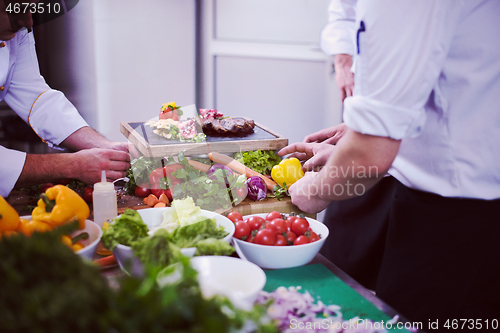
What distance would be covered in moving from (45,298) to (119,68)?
10.8ft

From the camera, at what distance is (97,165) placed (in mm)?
1474

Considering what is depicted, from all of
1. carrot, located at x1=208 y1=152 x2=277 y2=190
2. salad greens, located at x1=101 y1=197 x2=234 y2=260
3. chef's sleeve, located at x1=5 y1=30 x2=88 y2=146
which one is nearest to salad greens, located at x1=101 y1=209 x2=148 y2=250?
salad greens, located at x1=101 y1=197 x2=234 y2=260

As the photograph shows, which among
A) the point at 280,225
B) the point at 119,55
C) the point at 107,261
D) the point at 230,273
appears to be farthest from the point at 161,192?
the point at 119,55

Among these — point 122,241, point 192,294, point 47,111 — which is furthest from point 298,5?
point 192,294

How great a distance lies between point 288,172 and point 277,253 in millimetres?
678

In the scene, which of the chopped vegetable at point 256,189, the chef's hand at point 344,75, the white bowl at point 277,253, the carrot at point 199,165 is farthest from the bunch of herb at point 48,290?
the chef's hand at point 344,75

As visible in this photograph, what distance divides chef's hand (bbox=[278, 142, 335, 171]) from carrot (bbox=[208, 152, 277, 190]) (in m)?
0.18

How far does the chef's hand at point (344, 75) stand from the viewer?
4.67 feet

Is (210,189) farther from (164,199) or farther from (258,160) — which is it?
(258,160)

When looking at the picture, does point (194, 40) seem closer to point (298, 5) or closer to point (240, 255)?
point (298, 5)

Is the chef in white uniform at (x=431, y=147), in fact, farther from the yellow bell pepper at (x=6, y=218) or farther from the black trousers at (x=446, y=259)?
the yellow bell pepper at (x=6, y=218)

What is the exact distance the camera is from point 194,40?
3721mm

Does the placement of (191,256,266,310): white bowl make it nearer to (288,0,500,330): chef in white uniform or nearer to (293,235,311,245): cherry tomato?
(293,235,311,245): cherry tomato

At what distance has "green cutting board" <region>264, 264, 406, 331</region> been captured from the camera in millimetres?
845
